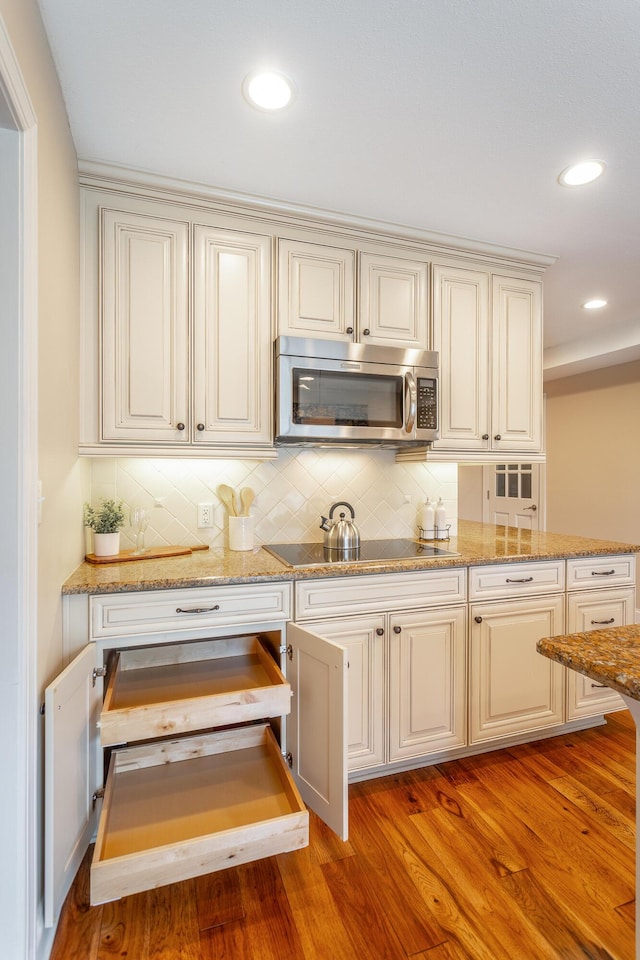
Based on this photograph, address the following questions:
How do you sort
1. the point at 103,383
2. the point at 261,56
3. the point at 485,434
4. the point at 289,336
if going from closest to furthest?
the point at 261,56 < the point at 103,383 < the point at 289,336 < the point at 485,434

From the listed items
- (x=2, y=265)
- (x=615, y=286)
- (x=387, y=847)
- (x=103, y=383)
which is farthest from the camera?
(x=615, y=286)

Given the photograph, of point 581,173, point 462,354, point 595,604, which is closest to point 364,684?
point 595,604

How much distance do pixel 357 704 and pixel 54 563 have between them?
125cm

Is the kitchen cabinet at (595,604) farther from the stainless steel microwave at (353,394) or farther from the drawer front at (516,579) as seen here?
the stainless steel microwave at (353,394)

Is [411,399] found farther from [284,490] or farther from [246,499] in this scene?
[246,499]

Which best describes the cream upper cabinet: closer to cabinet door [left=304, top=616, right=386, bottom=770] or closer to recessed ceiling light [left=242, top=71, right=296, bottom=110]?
cabinet door [left=304, top=616, right=386, bottom=770]

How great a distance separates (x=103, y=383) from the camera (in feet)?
6.23

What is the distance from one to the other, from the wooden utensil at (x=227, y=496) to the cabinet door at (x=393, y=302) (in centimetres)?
97

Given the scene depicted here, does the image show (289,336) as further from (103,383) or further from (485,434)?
(485,434)

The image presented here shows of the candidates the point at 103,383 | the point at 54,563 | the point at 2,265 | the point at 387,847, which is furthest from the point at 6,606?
the point at 387,847

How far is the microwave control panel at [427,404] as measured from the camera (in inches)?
91.2

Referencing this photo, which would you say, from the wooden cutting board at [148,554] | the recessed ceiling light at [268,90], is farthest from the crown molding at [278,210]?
the wooden cutting board at [148,554]

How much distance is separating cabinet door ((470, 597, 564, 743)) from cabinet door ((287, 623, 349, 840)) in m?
0.82

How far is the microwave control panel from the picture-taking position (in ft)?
7.60
